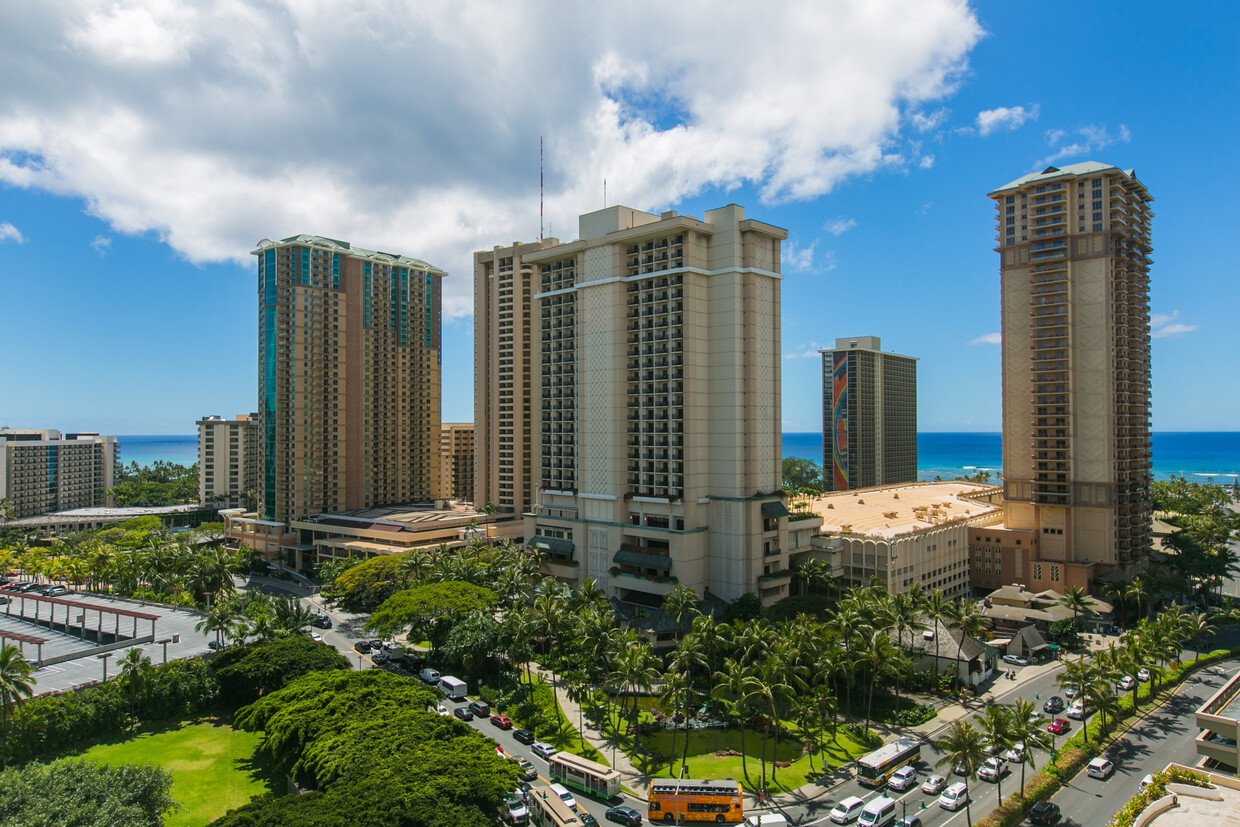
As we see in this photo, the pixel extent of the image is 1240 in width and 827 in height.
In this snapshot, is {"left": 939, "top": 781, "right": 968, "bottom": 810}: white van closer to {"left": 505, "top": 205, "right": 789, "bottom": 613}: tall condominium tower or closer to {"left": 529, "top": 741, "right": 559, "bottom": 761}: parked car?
{"left": 529, "top": 741, "right": 559, "bottom": 761}: parked car

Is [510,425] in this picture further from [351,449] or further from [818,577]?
[818,577]

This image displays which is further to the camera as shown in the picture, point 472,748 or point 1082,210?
point 1082,210

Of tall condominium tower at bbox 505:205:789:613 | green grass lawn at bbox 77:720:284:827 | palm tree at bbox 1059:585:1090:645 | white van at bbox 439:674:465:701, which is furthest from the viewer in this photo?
tall condominium tower at bbox 505:205:789:613

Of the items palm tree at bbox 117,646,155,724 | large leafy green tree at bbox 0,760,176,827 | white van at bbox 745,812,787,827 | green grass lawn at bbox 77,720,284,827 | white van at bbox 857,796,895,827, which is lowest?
green grass lawn at bbox 77,720,284,827

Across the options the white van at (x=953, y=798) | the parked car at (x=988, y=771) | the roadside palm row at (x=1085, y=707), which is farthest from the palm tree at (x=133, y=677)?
the parked car at (x=988, y=771)

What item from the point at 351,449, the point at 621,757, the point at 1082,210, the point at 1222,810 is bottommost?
the point at 621,757

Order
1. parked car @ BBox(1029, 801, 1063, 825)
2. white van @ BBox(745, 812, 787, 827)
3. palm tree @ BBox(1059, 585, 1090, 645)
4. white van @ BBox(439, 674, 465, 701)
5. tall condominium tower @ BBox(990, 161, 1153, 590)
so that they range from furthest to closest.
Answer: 1. tall condominium tower @ BBox(990, 161, 1153, 590)
2. palm tree @ BBox(1059, 585, 1090, 645)
3. white van @ BBox(439, 674, 465, 701)
4. parked car @ BBox(1029, 801, 1063, 825)
5. white van @ BBox(745, 812, 787, 827)

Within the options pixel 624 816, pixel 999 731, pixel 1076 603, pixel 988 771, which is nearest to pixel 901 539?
pixel 1076 603

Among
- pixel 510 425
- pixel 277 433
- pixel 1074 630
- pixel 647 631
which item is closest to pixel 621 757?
pixel 647 631

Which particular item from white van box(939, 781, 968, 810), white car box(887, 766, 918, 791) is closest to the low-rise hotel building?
white car box(887, 766, 918, 791)
